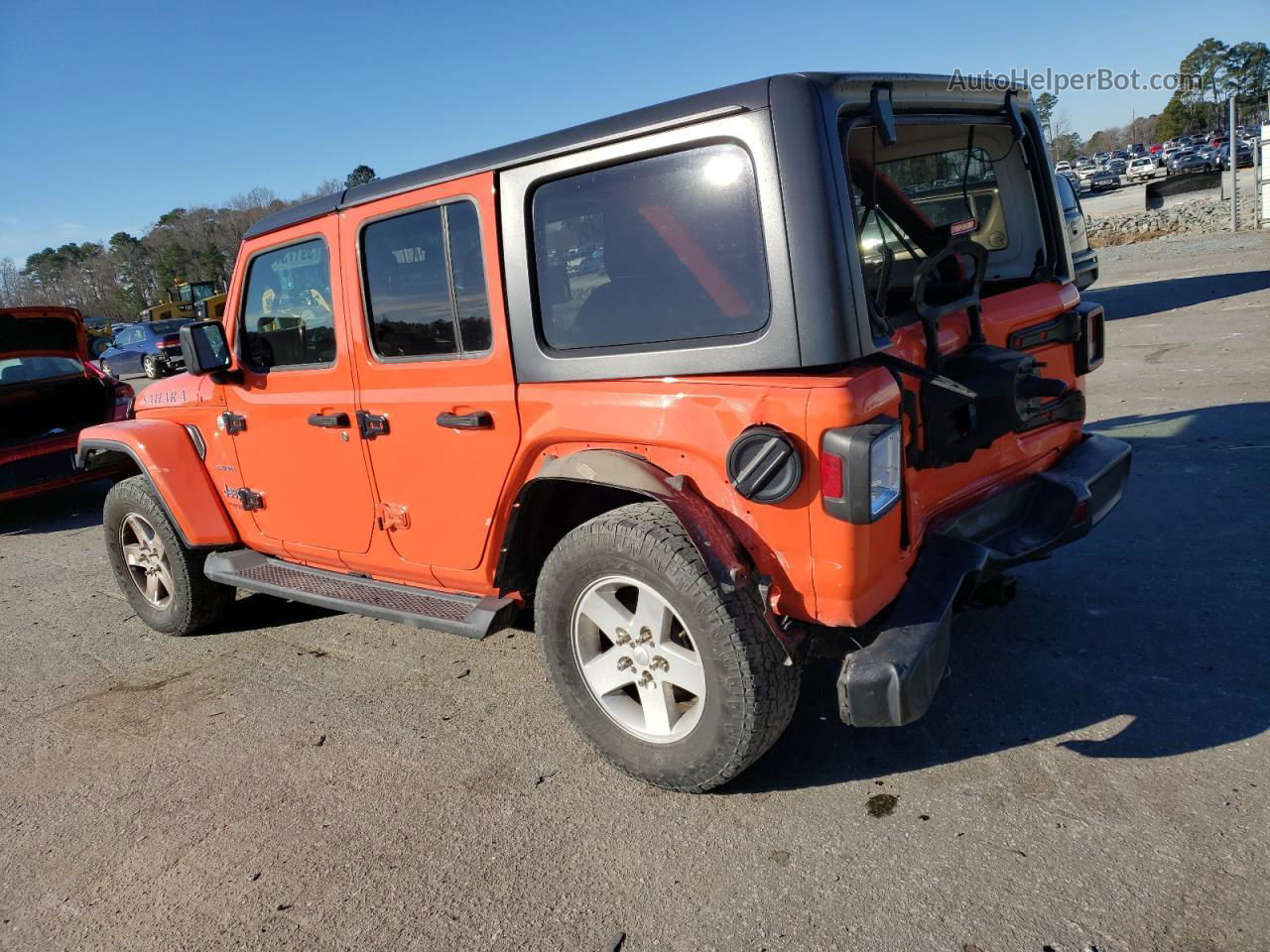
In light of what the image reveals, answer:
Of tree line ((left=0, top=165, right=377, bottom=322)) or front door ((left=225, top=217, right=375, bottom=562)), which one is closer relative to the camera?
front door ((left=225, top=217, right=375, bottom=562))

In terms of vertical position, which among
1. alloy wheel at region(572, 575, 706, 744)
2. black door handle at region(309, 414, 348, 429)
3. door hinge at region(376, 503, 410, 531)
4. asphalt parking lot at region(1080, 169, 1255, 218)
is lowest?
alloy wheel at region(572, 575, 706, 744)

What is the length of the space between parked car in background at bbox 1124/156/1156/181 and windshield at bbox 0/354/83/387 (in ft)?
188

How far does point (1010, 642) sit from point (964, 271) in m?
1.55

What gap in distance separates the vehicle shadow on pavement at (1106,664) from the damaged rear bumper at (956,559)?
1.41 ft

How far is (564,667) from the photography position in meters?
3.01

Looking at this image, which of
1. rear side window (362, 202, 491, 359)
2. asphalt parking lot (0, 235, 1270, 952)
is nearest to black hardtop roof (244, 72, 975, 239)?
rear side window (362, 202, 491, 359)

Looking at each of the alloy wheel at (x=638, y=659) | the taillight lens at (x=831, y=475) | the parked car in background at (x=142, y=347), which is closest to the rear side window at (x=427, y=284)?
the alloy wheel at (x=638, y=659)

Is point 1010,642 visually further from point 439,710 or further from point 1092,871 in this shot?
point 439,710

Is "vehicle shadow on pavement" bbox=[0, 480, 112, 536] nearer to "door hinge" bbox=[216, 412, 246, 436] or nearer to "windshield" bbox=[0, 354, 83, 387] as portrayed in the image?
"windshield" bbox=[0, 354, 83, 387]

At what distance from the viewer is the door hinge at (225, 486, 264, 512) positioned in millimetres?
4297

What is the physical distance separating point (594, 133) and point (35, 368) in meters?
7.91

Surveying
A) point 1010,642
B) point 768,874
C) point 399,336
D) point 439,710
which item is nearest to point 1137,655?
point 1010,642

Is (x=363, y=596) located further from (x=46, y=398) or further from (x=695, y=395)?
(x=46, y=398)

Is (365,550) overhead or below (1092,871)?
overhead
